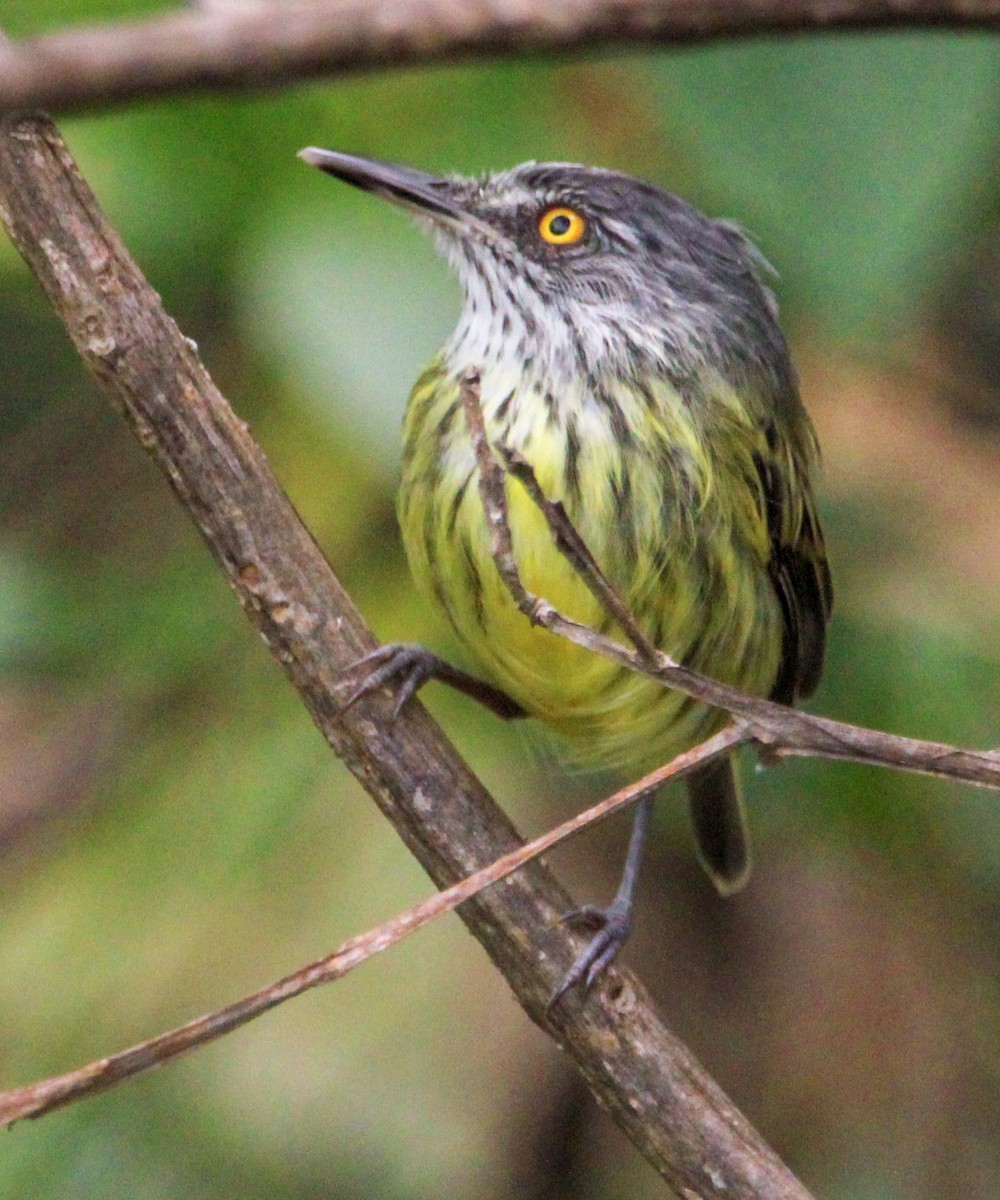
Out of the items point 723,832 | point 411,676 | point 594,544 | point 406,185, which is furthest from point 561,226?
point 723,832

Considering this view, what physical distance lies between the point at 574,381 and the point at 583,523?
0.94 feet

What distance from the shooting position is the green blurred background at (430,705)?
9.50 ft

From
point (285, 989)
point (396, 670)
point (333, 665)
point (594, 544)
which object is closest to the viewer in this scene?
point (285, 989)

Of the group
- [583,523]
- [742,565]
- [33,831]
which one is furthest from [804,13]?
[33,831]

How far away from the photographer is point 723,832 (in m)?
3.57

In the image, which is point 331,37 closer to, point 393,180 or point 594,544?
point 594,544

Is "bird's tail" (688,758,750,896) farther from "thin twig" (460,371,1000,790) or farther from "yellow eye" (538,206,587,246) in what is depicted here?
"thin twig" (460,371,1000,790)

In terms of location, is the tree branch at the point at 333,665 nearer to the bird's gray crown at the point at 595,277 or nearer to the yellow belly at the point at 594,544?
the yellow belly at the point at 594,544

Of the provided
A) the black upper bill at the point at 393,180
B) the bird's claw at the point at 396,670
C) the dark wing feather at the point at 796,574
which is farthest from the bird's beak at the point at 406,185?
the bird's claw at the point at 396,670

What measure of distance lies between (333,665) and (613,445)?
2.49 feet

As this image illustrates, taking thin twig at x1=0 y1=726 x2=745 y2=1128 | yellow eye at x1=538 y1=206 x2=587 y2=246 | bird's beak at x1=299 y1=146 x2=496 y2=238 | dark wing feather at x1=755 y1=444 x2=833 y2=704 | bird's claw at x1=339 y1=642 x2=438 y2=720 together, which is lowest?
dark wing feather at x1=755 y1=444 x2=833 y2=704

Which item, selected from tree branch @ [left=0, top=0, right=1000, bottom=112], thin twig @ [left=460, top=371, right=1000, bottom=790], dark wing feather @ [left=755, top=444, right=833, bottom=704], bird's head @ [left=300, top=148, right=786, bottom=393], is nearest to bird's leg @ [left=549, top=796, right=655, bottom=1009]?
thin twig @ [left=460, top=371, right=1000, bottom=790]

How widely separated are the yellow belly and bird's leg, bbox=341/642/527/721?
0.29ft

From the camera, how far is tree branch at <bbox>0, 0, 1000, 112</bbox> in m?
0.74
